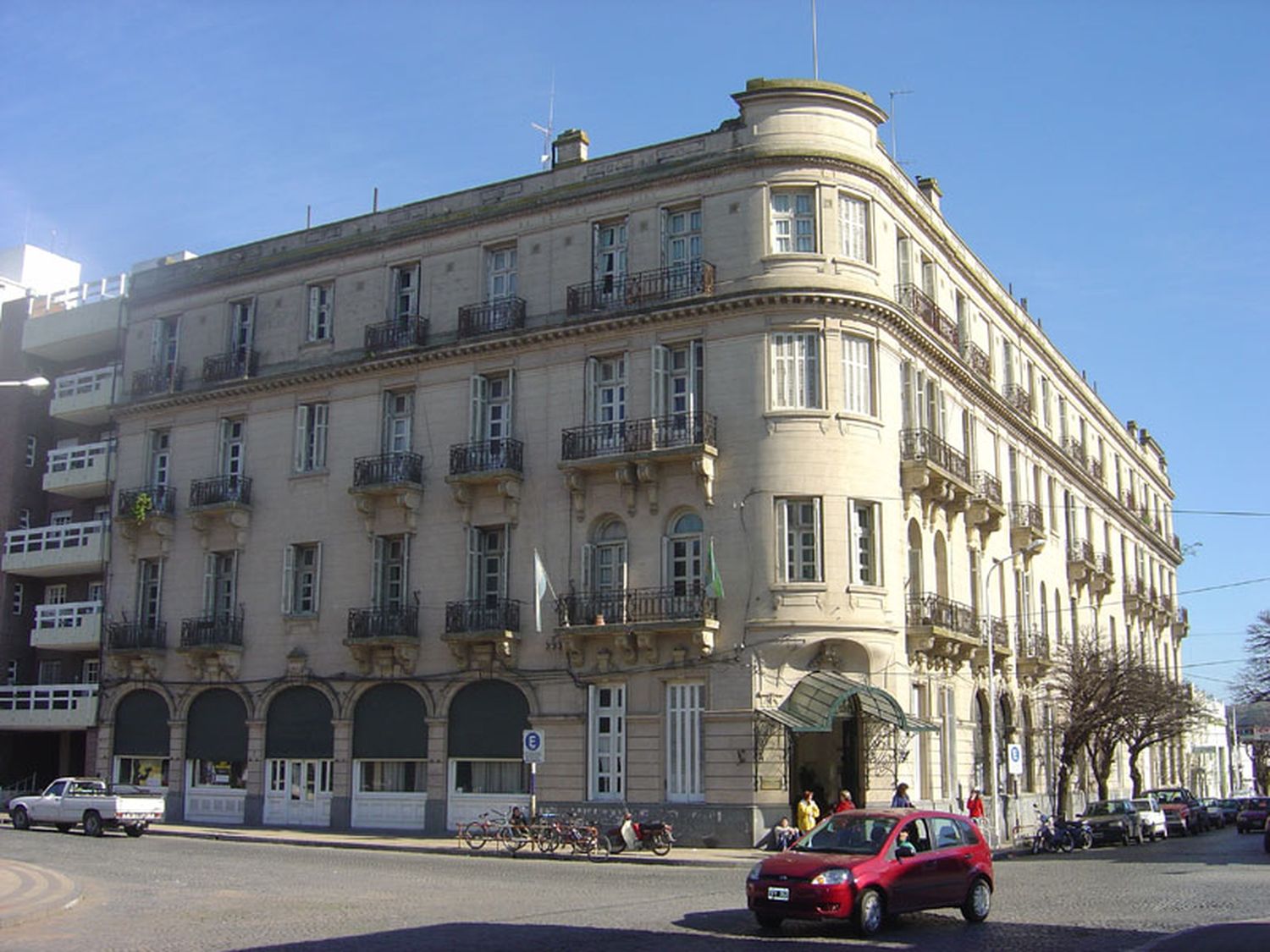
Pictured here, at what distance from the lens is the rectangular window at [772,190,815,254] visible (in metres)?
36.2

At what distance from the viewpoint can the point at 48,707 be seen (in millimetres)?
45625

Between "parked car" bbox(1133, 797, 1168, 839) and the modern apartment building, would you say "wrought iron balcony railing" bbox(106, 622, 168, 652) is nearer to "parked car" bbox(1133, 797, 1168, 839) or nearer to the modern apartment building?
the modern apartment building

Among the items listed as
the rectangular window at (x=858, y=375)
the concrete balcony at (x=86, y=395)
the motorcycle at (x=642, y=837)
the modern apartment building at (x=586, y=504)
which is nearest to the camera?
the motorcycle at (x=642, y=837)

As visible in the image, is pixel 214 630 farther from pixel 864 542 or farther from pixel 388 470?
pixel 864 542

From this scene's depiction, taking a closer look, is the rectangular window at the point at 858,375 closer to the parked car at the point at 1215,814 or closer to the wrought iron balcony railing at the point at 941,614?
the wrought iron balcony railing at the point at 941,614

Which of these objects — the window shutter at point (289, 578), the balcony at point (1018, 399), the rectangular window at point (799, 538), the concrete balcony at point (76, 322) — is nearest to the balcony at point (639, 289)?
the rectangular window at point (799, 538)

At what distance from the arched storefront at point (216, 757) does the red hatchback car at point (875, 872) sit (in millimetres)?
27588

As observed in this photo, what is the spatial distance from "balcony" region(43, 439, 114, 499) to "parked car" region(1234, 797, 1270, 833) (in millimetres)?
43422

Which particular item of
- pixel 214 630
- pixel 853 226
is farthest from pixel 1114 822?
pixel 214 630

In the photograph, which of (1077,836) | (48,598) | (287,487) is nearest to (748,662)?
(1077,836)

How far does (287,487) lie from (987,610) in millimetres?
22345

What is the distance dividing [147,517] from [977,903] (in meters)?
33.0

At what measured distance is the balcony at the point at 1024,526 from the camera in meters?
47.2

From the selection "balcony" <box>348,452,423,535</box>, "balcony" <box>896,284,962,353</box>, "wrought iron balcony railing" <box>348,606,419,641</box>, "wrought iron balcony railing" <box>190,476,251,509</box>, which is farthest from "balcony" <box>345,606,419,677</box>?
"balcony" <box>896,284,962,353</box>
